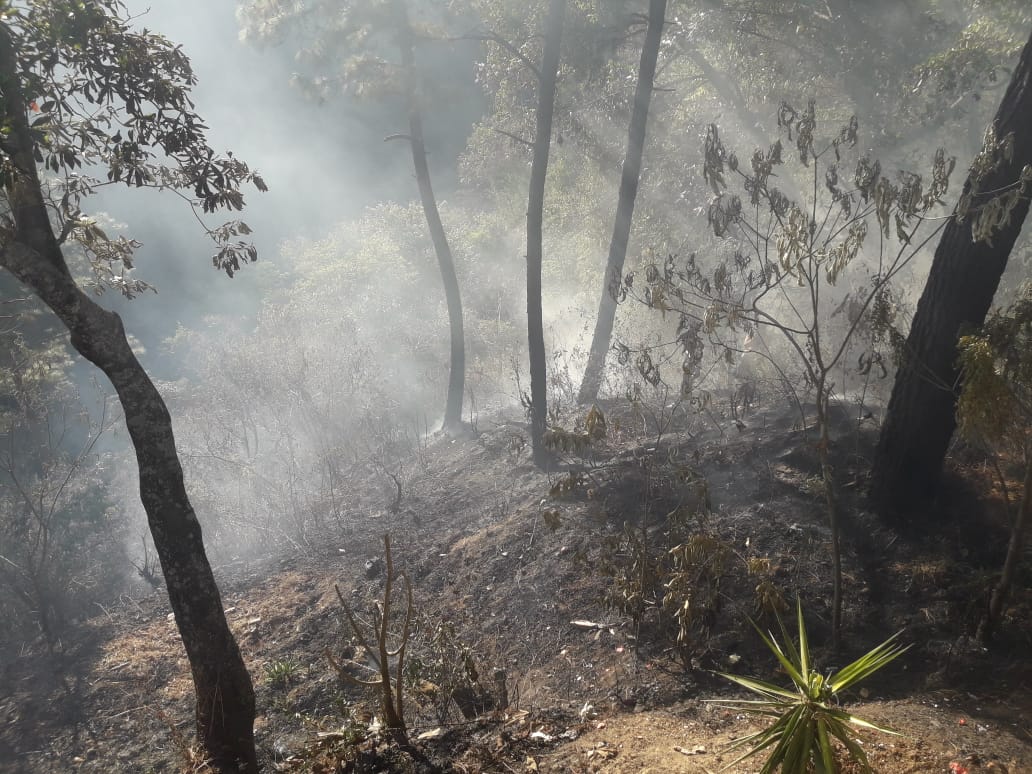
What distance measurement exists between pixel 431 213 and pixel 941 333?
10.4 meters

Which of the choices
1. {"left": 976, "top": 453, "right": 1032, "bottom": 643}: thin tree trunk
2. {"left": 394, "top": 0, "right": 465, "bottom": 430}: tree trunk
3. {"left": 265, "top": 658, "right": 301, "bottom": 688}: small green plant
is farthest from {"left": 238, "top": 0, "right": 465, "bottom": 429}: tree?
{"left": 976, "top": 453, "right": 1032, "bottom": 643}: thin tree trunk

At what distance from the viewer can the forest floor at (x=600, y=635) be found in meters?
3.64

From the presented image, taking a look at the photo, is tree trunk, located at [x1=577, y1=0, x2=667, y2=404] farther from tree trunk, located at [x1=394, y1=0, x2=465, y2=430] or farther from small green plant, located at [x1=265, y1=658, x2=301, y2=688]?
small green plant, located at [x1=265, y1=658, x2=301, y2=688]

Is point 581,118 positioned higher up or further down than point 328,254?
further down

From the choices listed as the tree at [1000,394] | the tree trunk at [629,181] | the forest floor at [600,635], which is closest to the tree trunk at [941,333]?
the forest floor at [600,635]

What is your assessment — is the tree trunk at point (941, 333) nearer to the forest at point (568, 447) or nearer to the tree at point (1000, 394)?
the forest at point (568, 447)

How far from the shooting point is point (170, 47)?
15.5 ft

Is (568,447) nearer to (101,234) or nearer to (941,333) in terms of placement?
(941,333)

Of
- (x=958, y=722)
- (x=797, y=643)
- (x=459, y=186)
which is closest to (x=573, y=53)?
(x=797, y=643)

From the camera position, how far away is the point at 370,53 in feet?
44.8

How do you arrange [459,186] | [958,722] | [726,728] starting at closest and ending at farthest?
1. [958,722]
2. [726,728]
3. [459,186]

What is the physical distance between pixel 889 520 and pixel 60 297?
19.2 feet

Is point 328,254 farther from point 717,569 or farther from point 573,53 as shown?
point 717,569

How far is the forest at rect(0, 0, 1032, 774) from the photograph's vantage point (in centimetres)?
389
